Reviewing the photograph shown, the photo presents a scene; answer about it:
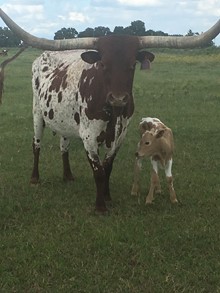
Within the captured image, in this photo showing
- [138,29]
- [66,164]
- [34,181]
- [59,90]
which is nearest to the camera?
[59,90]

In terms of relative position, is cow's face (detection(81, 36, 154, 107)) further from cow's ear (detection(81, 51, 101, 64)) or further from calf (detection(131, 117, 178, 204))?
calf (detection(131, 117, 178, 204))

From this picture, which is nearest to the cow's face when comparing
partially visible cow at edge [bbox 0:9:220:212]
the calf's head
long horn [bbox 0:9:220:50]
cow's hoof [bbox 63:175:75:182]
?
partially visible cow at edge [bbox 0:9:220:212]

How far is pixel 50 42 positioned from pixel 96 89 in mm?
793

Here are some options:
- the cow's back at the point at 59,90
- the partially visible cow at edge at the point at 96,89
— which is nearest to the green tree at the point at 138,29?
the cow's back at the point at 59,90

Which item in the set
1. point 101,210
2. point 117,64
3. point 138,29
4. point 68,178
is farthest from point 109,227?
point 138,29

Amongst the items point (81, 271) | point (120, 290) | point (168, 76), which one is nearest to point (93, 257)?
point (81, 271)

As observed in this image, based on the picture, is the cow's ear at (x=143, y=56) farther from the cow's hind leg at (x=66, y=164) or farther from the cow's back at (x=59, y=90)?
the cow's hind leg at (x=66, y=164)

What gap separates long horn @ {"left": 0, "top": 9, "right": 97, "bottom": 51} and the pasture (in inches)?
79.8

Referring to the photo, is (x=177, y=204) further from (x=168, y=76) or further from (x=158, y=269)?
(x=168, y=76)

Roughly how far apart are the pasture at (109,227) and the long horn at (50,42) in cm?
203

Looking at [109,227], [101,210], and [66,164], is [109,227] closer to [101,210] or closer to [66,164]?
[101,210]

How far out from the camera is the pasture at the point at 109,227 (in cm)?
512

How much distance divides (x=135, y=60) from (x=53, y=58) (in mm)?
2783

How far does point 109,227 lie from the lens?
641cm
